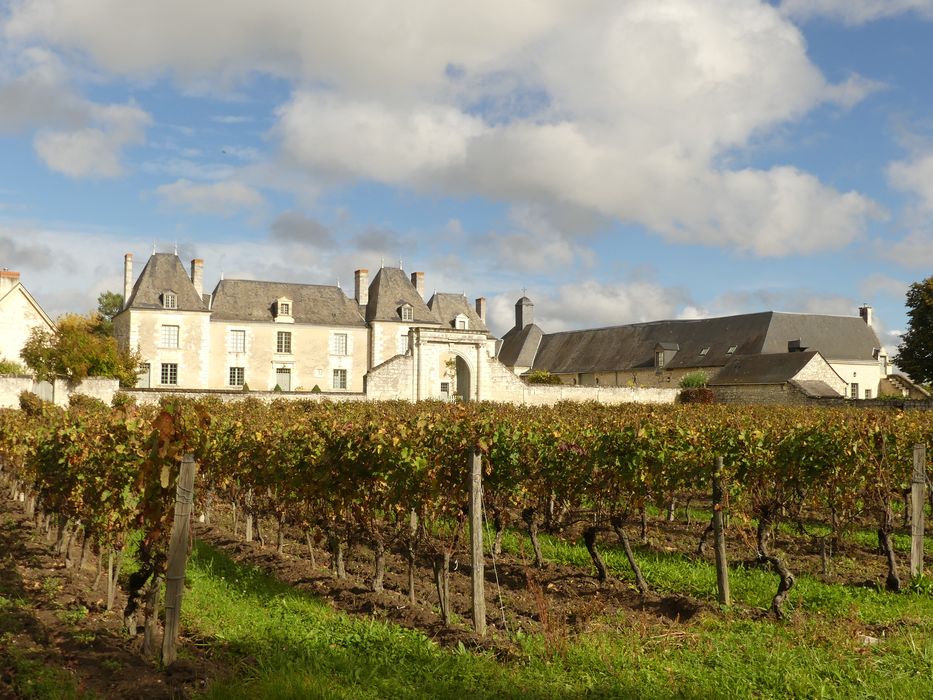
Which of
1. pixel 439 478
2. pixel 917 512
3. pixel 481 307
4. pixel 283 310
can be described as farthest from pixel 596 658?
pixel 481 307

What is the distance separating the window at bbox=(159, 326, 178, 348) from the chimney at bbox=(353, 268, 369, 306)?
995 cm

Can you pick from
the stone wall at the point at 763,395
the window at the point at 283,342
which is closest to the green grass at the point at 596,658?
the stone wall at the point at 763,395

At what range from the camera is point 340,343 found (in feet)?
136

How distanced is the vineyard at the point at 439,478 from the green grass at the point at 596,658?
0.57 m

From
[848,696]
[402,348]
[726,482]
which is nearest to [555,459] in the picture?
[726,482]

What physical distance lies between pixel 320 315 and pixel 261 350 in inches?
139

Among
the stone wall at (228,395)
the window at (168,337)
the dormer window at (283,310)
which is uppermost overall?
the dormer window at (283,310)

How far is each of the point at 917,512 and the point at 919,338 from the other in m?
36.3

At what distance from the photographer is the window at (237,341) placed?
39.4 m

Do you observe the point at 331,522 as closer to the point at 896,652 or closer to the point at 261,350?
the point at 896,652

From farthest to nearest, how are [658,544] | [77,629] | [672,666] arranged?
1. [658,544]
2. [77,629]
3. [672,666]

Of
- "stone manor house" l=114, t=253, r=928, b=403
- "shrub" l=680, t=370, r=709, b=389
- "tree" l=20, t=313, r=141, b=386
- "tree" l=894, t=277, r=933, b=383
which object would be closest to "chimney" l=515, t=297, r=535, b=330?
"stone manor house" l=114, t=253, r=928, b=403

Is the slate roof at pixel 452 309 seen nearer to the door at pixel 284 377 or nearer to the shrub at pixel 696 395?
the door at pixel 284 377

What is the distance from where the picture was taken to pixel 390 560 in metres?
8.51
